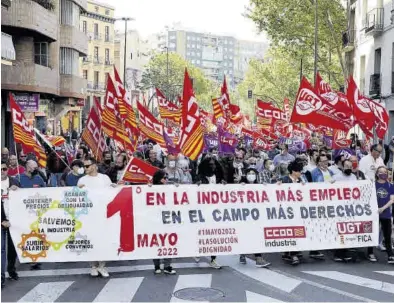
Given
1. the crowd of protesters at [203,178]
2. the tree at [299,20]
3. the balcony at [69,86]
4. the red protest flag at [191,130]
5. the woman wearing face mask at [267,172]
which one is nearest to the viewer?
the crowd of protesters at [203,178]

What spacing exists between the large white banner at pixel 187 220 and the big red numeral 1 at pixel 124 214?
14mm

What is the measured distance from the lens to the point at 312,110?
13359 millimetres

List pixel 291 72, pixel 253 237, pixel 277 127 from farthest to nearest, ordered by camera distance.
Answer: pixel 291 72, pixel 277 127, pixel 253 237

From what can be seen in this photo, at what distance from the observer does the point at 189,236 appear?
28.9ft

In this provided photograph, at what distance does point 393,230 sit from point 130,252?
4.48 meters

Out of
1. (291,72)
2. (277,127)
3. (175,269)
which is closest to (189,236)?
(175,269)

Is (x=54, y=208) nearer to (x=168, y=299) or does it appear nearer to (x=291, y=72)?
(x=168, y=299)

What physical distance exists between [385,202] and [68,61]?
23309 mm

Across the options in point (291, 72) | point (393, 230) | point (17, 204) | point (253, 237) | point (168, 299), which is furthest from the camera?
point (291, 72)

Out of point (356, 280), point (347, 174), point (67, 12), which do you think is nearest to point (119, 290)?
point (356, 280)

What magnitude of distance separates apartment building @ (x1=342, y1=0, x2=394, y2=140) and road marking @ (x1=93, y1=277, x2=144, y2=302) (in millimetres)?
20110

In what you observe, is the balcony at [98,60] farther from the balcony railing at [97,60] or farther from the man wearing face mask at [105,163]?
the man wearing face mask at [105,163]

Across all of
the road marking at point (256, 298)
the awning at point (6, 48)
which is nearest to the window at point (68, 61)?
the awning at point (6, 48)

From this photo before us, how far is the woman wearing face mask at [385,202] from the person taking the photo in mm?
9281
